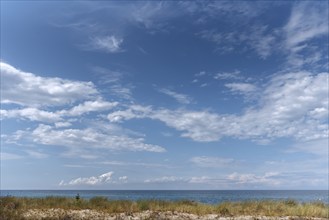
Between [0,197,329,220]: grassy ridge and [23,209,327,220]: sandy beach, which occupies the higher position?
[0,197,329,220]: grassy ridge

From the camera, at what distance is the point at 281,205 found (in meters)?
34.2

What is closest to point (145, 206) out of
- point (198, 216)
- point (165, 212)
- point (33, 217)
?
point (165, 212)

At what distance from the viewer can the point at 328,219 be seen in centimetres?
3023

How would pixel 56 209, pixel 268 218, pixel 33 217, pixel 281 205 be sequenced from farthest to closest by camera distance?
pixel 281 205 < pixel 56 209 < pixel 268 218 < pixel 33 217

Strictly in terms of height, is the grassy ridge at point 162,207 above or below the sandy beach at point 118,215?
above

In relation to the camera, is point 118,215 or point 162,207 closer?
point 118,215

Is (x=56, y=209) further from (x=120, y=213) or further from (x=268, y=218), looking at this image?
(x=268, y=218)

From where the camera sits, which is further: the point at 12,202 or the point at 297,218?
the point at 12,202

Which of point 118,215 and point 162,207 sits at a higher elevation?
point 162,207

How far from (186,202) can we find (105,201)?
7.40 meters

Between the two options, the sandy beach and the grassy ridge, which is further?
the grassy ridge

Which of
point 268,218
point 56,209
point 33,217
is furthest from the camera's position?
point 56,209

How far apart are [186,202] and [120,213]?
8.18 meters

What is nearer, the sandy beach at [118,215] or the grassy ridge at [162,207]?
the sandy beach at [118,215]
